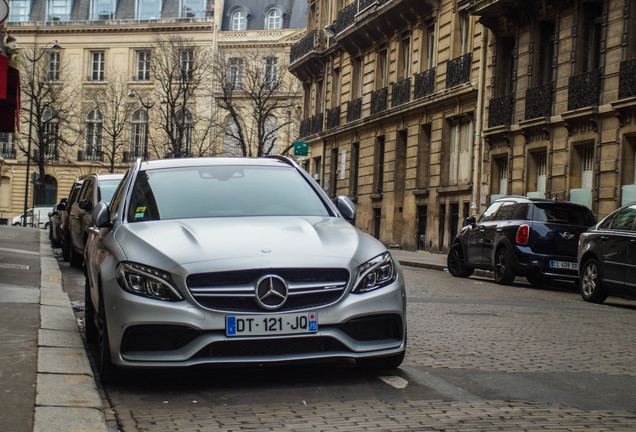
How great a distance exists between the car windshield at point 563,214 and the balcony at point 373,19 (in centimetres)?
1911

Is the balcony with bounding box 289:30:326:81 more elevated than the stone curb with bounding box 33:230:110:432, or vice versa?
the balcony with bounding box 289:30:326:81

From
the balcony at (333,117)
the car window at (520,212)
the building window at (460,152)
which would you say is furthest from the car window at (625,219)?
the balcony at (333,117)

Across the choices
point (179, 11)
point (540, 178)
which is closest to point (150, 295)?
point (540, 178)

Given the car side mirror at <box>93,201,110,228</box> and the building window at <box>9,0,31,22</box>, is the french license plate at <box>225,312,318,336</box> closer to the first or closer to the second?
the car side mirror at <box>93,201,110,228</box>

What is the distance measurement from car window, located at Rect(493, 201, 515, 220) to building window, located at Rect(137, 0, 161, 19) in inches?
2466

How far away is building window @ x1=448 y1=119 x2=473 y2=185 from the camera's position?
1288 inches

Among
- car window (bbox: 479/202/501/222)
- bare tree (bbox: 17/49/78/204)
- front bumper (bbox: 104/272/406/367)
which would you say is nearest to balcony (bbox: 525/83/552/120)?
car window (bbox: 479/202/501/222)

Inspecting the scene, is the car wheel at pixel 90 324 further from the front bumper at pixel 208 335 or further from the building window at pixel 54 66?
the building window at pixel 54 66

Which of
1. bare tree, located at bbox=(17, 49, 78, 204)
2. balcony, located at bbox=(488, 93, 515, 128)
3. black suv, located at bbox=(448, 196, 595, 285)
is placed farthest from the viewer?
bare tree, located at bbox=(17, 49, 78, 204)

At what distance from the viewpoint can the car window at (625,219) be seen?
13633mm

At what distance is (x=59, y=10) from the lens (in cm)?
7912

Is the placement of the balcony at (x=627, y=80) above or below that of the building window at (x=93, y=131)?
below

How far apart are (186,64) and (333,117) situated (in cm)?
2473

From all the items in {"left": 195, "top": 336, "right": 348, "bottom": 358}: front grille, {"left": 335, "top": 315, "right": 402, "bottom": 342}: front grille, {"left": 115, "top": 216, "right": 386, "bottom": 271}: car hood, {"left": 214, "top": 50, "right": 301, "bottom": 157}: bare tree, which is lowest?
{"left": 195, "top": 336, "right": 348, "bottom": 358}: front grille
